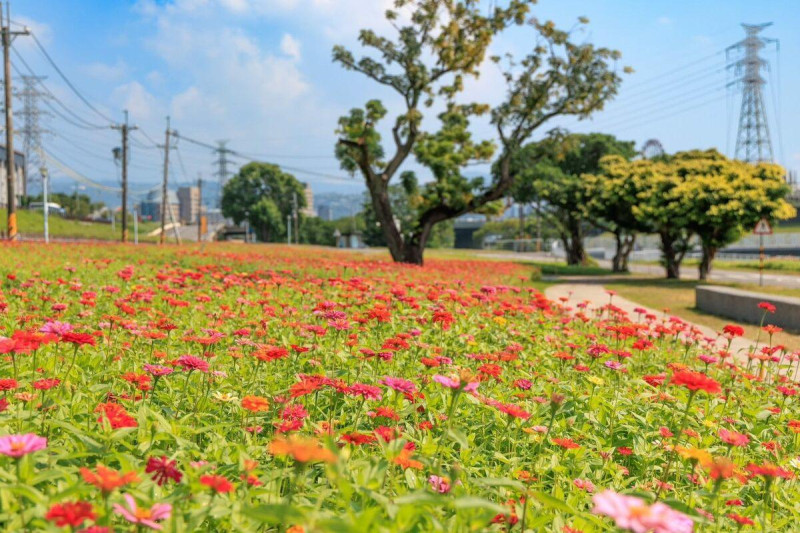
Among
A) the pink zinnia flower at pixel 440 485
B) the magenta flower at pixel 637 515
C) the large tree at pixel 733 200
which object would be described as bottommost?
the pink zinnia flower at pixel 440 485

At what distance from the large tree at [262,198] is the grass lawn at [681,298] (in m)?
51.7

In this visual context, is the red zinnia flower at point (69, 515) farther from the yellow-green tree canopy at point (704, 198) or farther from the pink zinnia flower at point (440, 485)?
the yellow-green tree canopy at point (704, 198)

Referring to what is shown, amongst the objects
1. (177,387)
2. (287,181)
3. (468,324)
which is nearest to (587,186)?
(468,324)

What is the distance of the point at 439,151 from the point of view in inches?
838

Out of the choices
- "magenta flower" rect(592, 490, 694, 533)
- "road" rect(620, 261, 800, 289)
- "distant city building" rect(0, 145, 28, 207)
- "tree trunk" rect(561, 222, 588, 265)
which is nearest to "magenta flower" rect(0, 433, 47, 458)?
"magenta flower" rect(592, 490, 694, 533)

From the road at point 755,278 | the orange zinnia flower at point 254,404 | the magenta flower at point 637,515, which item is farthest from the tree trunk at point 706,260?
the magenta flower at point 637,515

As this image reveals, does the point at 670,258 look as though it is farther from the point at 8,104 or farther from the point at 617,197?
the point at 8,104

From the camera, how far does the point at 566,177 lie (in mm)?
30828

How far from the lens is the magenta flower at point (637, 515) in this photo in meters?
0.96

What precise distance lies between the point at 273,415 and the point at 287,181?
71895mm

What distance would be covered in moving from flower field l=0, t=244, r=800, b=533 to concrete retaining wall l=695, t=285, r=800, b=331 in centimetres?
755

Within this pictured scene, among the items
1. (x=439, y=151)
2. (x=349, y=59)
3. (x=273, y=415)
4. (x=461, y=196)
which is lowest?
(x=273, y=415)

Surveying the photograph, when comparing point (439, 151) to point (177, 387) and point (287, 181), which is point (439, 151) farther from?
point (287, 181)

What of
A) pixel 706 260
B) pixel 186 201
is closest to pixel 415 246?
pixel 706 260
